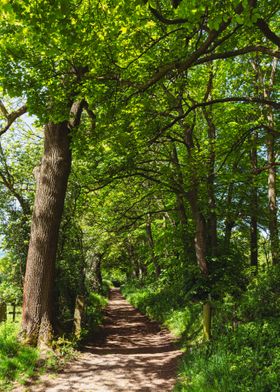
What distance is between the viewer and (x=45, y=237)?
922cm

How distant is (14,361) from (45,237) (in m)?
3.07

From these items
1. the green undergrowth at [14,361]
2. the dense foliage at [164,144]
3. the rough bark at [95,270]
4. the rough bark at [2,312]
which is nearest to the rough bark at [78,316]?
the dense foliage at [164,144]

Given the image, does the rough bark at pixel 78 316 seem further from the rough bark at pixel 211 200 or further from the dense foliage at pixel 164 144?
the rough bark at pixel 211 200

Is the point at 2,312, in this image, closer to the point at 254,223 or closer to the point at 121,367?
the point at 121,367

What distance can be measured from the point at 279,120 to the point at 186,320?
382 inches

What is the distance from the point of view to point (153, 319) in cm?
1574

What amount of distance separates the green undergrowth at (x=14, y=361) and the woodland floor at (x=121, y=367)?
1.19ft

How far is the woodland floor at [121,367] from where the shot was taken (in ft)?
21.9

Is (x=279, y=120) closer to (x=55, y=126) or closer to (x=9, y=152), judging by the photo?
(x=55, y=126)

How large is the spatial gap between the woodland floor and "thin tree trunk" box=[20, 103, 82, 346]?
52.3 inches

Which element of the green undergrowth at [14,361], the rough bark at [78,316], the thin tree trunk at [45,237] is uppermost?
the thin tree trunk at [45,237]

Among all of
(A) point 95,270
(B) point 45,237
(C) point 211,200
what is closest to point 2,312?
(B) point 45,237

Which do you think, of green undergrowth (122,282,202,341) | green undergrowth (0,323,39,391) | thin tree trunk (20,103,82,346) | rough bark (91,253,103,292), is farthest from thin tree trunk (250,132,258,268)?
green undergrowth (0,323,39,391)

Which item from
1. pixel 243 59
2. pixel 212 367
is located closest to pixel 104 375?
pixel 212 367
